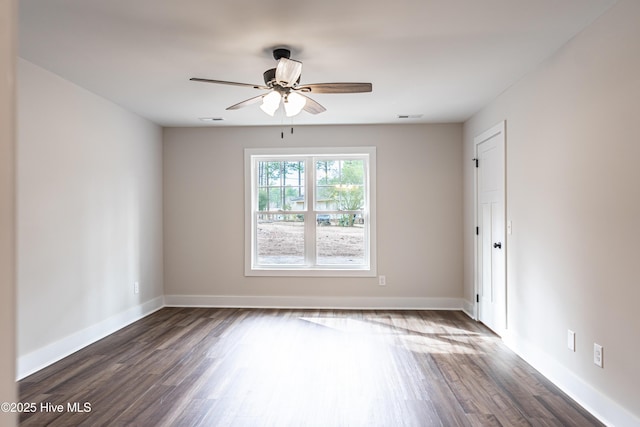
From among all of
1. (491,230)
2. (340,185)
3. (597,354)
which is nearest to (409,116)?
(340,185)

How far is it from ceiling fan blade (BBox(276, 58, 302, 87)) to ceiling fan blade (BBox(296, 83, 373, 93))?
0.15 m

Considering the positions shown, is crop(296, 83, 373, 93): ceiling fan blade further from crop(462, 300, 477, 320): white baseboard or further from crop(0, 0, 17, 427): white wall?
crop(462, 300, 477, 320): white baseboard

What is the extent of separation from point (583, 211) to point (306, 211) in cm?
349

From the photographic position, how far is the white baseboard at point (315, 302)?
17.4ft

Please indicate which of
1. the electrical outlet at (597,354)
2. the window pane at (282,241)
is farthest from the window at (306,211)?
the electrical outlet at (597,354)

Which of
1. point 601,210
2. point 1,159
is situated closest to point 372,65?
point 601,210

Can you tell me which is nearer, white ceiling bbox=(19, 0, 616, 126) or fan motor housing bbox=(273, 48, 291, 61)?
white ceiling bbox=(19, 0, 616, 126)

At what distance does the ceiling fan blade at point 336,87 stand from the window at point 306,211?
2479mm

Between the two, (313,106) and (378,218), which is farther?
(378,218)

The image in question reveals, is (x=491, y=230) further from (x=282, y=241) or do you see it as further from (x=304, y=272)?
(x=282, y=241)

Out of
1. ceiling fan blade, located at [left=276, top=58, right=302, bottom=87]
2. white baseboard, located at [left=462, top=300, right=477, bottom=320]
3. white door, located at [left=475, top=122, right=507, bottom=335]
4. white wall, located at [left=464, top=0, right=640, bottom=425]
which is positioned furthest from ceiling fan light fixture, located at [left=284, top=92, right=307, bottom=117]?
white baseboard, located at [left=462, top=300, right=477, bottom=320]

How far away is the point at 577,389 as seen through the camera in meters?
2.68

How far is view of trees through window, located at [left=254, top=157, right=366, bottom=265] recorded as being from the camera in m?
5.53

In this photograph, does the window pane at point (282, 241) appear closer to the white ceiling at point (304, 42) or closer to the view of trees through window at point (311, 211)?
the view of trees through window at point (311, 211)
